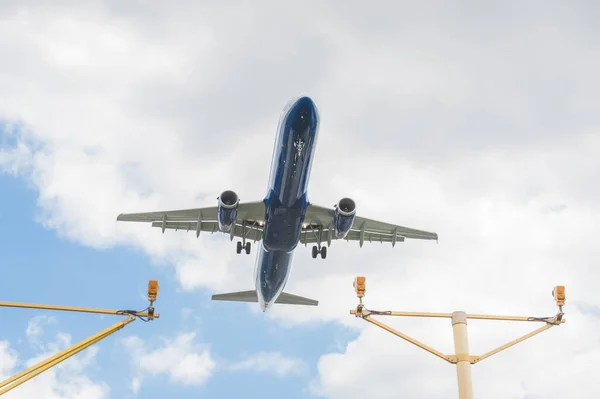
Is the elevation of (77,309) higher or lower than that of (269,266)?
lower

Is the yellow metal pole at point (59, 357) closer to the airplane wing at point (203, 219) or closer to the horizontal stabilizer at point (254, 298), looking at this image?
the airplane wing at point (203, 219)

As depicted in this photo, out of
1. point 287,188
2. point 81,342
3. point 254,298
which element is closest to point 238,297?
point 254,298

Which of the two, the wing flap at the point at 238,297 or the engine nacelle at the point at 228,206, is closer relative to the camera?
the engine nacelle at the point at 228,206

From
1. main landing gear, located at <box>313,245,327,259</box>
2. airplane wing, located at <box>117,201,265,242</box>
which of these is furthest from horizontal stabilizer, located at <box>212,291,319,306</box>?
main landing gear, located at <box>313,245,327,259</box>

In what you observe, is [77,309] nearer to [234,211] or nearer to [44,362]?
[44,362]

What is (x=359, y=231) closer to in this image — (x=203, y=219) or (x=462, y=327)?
(x=203, y=219)

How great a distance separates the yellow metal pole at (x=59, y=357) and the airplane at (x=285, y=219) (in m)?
11.8

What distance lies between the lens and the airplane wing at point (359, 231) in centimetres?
3316

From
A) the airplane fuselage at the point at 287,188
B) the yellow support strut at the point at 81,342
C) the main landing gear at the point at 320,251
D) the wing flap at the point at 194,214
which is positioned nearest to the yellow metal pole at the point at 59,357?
the yellow support strut at the point at 81,342

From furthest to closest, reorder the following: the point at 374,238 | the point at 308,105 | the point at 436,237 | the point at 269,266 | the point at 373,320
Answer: the point at 374,238 < the point at 436,237 < the point at 269,266 < the point at 308,105 < the point at 373,320

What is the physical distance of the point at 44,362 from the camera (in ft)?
47.6

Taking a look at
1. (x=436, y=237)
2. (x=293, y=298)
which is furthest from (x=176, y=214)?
(x=436, y=237)

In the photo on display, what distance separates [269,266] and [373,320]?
1627 centimetres

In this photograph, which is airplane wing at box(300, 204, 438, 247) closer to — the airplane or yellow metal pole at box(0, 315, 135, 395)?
the airplane
